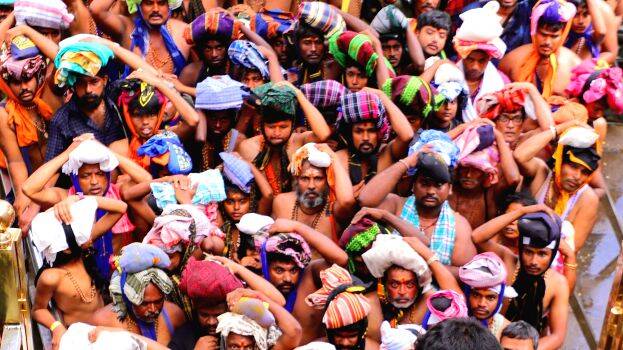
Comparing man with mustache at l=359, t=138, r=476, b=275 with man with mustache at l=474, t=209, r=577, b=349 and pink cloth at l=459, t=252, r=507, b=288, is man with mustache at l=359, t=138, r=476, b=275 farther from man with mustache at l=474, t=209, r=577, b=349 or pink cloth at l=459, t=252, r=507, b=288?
pink cloth at l=459, t=252, r=507, b=288

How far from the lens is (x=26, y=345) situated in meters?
7.46

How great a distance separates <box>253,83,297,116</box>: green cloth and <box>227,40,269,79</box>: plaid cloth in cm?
52

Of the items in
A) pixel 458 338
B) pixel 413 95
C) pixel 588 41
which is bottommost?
pixel 588 41

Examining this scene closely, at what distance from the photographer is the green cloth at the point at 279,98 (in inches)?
381

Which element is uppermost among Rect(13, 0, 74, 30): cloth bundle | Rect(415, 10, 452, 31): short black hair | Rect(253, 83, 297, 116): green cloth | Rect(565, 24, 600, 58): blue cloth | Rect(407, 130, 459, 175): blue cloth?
Rect(13, 0, 74, 30): cloth bundle

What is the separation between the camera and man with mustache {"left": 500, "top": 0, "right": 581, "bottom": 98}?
11.0m

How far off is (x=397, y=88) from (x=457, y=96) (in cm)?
52

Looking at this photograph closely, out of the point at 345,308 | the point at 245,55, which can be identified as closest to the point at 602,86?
the point at 245,55

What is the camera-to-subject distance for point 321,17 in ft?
34.5

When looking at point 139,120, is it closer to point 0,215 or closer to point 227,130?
point 227,130

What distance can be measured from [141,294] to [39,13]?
291cm

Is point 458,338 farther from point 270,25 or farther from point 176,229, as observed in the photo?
point 270,25

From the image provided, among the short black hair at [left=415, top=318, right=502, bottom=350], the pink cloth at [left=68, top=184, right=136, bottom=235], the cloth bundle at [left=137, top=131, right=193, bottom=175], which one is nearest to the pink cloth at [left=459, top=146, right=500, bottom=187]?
the cloth bundle at [left=137, top=131, right=193, bottom=175]

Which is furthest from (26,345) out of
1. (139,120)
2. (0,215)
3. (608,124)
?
(608,124)
